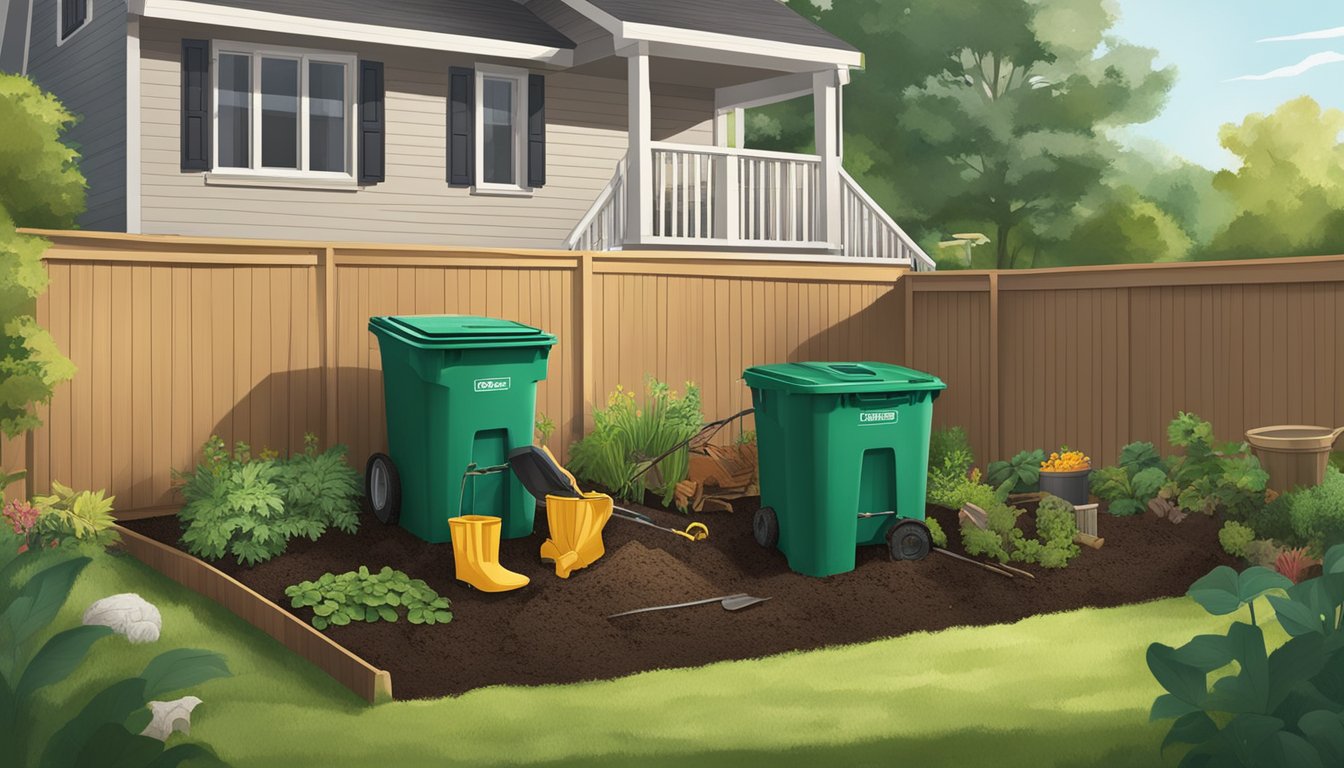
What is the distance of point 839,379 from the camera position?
7.41 m

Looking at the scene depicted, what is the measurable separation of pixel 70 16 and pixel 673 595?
10.5m

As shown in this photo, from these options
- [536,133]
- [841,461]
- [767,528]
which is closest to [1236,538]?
[841,461]

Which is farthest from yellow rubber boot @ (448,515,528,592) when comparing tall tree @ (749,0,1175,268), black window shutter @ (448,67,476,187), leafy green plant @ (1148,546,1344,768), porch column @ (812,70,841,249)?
tall tree @ (749,0,1175,268)

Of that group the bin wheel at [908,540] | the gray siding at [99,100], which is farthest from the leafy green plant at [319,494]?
the gray siding at [99,100]

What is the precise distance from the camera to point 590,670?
6.05m

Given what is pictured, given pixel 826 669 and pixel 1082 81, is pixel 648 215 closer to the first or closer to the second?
pixel 826 669

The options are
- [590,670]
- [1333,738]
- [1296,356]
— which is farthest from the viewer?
[1296,356]

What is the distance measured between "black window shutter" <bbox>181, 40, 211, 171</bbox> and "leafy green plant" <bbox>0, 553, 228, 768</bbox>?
320 inches

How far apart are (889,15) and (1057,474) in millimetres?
19456

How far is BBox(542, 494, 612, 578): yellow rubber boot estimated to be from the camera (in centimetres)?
700

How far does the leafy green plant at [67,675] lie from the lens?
3.73m

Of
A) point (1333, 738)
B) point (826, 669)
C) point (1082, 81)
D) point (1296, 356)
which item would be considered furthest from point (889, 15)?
point (1333, 738)

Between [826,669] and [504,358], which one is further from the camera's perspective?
[504,358]

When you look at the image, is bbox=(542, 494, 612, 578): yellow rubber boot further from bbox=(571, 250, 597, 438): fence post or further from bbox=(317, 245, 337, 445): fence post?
bbox=(571, 250, 597, 438): fence post
